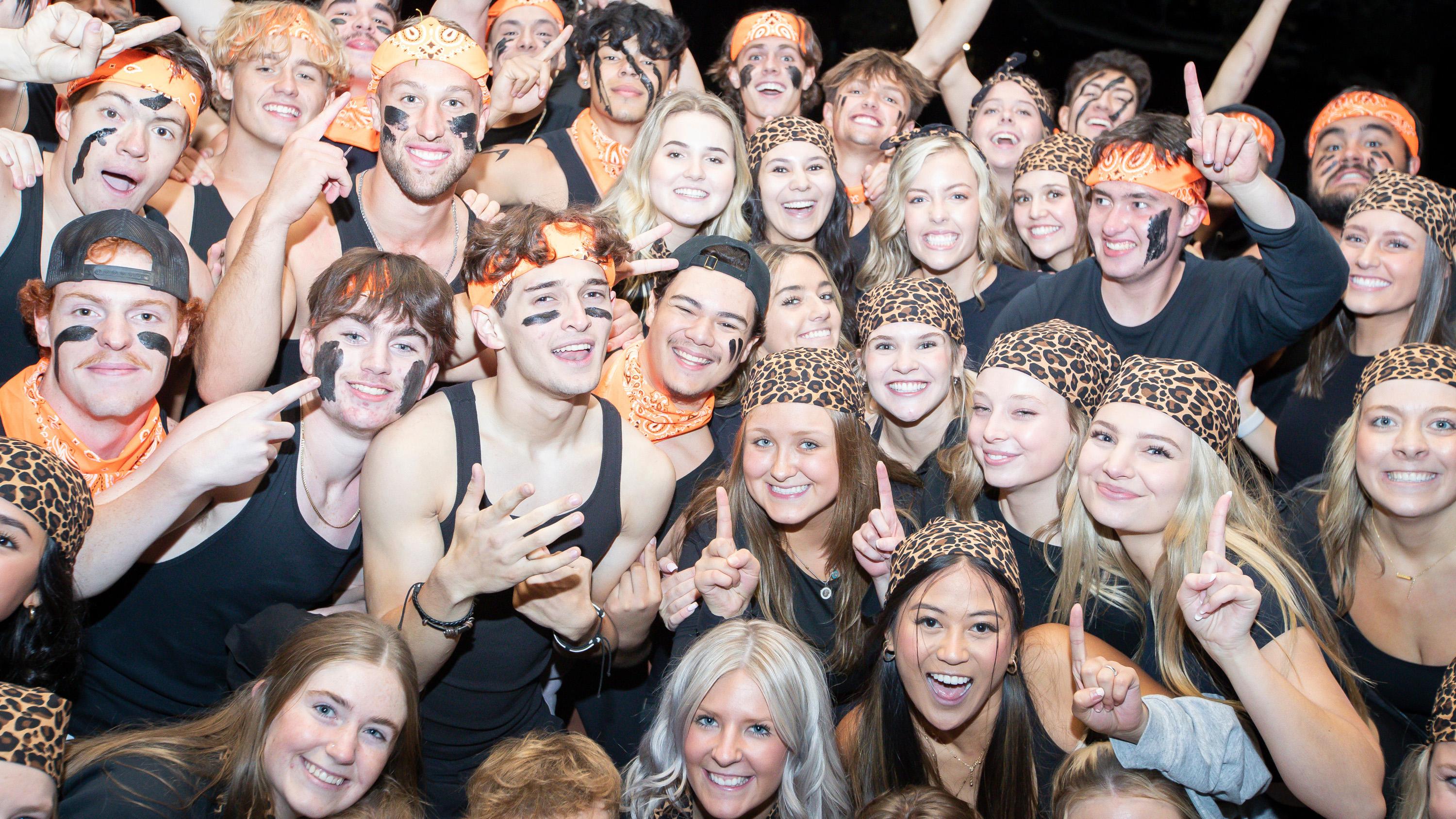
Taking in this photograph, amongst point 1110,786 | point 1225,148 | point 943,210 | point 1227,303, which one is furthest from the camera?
point 943,210

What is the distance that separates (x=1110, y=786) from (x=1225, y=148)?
201 centimetres

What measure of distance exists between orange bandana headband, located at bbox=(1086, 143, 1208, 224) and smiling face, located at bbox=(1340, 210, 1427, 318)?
0.59 m

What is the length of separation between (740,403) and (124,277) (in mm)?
2158

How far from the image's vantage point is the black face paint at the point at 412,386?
3342mm

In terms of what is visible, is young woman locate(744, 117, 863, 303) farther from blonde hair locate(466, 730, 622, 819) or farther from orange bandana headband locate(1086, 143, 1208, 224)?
blonde hair locate(466, 730, 622, 819)

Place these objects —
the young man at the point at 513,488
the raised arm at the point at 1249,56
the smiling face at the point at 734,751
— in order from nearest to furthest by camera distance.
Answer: the smiling face at the point at 734,751 → the young man at the point at 513,488 → the raised arm at the point at 1249,56

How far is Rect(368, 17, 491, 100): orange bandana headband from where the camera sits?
4.04 metres

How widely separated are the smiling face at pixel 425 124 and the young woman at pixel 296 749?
1.69 meters

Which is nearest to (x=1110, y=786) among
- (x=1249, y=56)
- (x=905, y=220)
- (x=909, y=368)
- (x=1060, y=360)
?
(x=1060, y=360)

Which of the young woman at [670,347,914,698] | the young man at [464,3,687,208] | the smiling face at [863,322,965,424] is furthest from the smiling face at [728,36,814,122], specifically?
the young woman at [670,347,914,698]

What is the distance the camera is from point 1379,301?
13.8ft

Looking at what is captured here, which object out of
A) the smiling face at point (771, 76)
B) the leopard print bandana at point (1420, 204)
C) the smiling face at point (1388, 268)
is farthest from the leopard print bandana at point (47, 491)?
the leopard print bandana at point (1420, 204)

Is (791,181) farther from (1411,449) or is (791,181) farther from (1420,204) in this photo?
(1411,449)

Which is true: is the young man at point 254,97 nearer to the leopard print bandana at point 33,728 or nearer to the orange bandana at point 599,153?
the orange bandana at point 599,153
